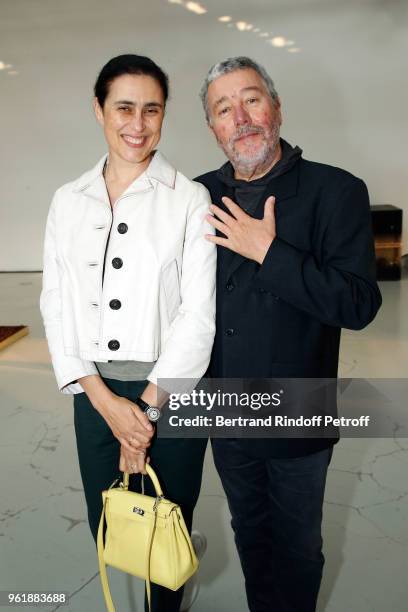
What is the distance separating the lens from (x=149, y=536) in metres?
1.38

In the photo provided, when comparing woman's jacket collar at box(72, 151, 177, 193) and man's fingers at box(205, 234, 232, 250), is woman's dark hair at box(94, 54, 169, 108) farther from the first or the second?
man's fingers at box(205, 234, 232, 250)

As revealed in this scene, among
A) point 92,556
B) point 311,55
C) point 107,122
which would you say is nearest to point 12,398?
point 92,556

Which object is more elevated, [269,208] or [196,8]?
[196,8]

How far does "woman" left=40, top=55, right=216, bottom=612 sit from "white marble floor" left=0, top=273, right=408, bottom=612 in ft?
2.40

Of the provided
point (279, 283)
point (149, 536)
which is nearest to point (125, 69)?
point (279, 283)

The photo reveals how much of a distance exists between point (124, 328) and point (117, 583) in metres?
1.05

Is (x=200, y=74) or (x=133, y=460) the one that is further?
(x=200, y=74)

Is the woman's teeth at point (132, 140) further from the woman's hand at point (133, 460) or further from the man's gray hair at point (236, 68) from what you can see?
the woman's hand at point (133, 460)

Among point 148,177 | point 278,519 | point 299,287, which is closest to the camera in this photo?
point 299,287

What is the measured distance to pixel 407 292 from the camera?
5.96m

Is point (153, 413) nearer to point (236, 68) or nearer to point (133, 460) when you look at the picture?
point (133, 460)

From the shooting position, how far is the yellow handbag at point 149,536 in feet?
4.52

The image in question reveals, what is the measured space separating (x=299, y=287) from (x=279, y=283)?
0.15 ft

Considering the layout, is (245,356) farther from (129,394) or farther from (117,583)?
(117,583)
